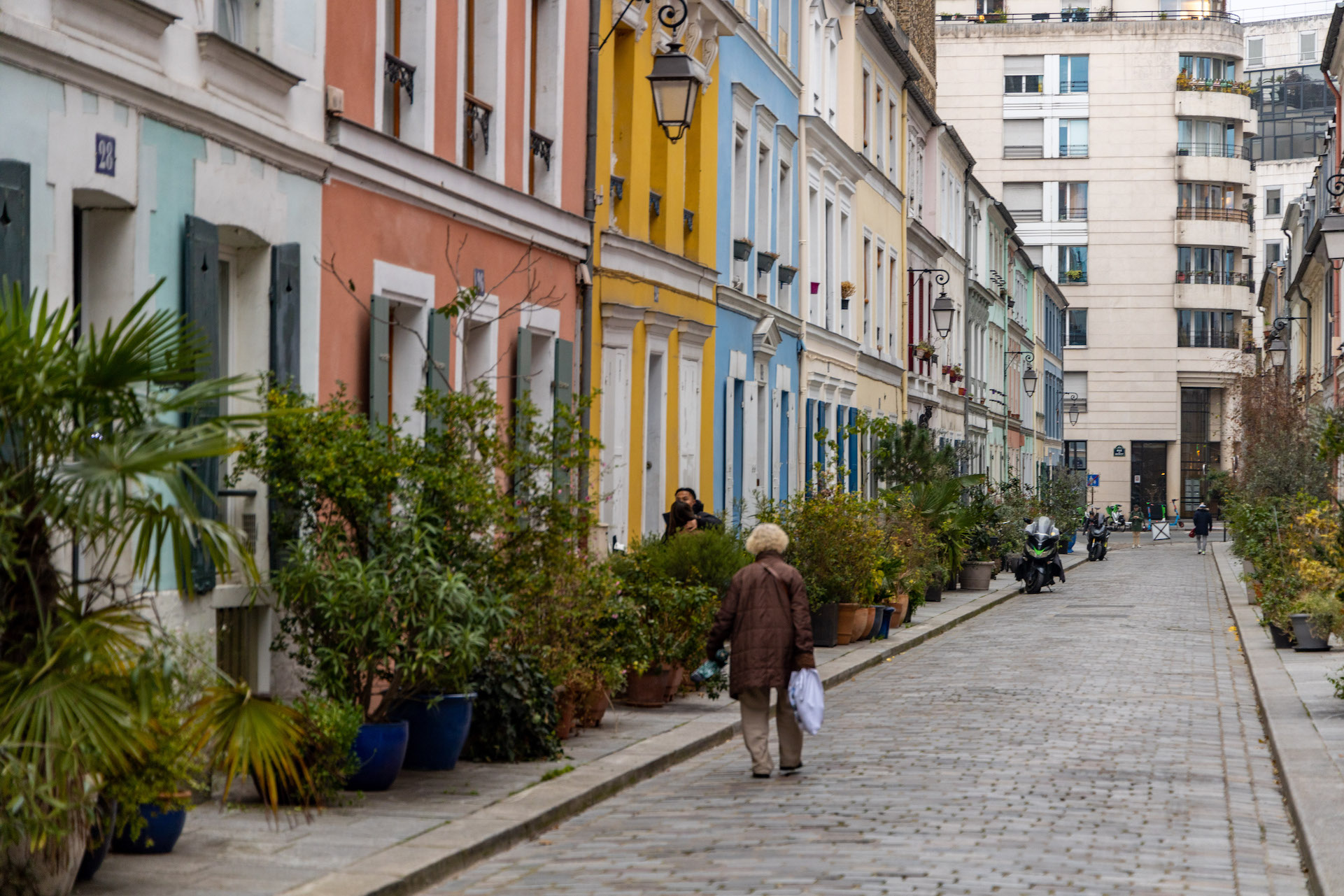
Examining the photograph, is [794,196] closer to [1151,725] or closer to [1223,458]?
[1151,725]

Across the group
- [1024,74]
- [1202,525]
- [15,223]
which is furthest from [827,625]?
[1024,74]

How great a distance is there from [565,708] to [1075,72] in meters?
78.1

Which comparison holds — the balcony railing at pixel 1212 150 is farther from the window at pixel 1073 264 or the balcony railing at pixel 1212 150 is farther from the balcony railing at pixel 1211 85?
the window at pixel 1073 264

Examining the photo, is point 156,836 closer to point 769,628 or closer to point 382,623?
point 382,623

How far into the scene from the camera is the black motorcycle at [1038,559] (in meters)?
35.2

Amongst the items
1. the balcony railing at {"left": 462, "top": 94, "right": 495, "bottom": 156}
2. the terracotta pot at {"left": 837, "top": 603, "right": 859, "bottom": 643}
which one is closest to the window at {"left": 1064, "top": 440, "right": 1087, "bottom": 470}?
the terracotta pot at {"left": 837, "top": 603, "right": 859, "bottom": 643}

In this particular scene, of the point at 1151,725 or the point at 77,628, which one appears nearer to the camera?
the point at 77,628

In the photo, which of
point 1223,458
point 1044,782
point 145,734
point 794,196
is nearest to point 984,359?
point 794,196

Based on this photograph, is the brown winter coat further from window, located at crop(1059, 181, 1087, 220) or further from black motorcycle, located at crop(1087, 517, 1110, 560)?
window, located at crop(1059, 181, 1087, 220)

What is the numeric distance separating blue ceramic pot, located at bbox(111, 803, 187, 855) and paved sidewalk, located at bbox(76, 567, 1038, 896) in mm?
42

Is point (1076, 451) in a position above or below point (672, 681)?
above

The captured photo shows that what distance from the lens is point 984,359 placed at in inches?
2200

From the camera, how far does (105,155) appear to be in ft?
31.9

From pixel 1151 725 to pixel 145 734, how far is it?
972cm
